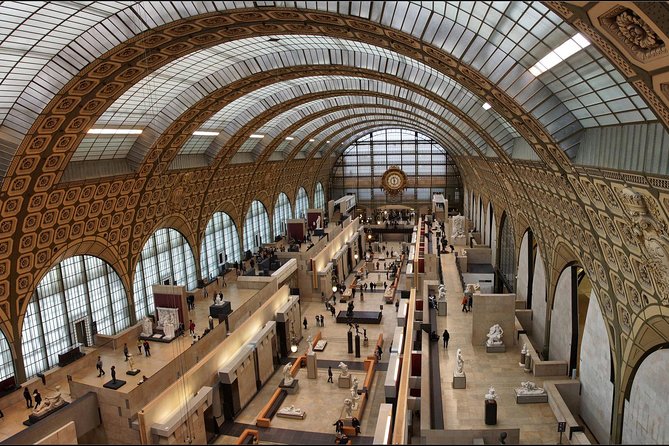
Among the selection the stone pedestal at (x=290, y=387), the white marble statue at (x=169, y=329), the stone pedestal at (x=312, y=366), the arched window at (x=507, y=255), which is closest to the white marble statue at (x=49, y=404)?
the white marble statue at (x=169, y=329)

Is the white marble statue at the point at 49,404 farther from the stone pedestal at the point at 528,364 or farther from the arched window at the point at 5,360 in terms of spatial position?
the stone pedestal at the point at 528,364

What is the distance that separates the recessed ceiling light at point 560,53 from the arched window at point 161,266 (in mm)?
26817

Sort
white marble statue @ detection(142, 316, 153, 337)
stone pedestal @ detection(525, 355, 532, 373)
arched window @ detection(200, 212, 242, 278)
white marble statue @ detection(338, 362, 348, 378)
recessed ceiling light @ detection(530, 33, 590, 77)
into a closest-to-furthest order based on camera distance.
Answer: recessed ceiling light @ detection(530, 33, 590, 77), stone pedestal @ detection(525, 355, 532, 373), white marble statue @ detection(142, 316, 153, 337), white marble statue @ detection(338, 362, 348, 378), arched window @ detection(200, 212, 242, 278)

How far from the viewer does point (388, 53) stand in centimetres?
2341

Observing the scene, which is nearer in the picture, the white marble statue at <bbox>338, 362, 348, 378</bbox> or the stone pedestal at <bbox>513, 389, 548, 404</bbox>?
the stone pedestal at <bbox>513, 389, 548, 404</bbox>

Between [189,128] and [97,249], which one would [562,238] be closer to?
[189,128]

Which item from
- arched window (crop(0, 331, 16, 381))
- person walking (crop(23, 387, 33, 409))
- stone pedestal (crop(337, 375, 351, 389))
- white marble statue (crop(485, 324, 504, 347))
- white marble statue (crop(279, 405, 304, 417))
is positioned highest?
white marble statue (crop(485, 324, 504, 347))

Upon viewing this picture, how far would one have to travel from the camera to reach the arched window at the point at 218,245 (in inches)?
1630

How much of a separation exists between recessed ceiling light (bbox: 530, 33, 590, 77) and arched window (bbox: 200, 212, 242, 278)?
106 ft

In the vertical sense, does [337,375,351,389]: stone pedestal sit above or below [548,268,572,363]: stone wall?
below

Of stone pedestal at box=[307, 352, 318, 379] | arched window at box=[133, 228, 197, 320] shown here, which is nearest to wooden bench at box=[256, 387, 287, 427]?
stone pedestal at box=[307, 352, 318, 379]

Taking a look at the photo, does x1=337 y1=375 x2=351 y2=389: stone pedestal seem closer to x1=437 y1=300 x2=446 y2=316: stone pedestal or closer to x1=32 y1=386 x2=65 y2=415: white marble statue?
x1=437 y1=300 x2=446 y2=316: stone pedestal

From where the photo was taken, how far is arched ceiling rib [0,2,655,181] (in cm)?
1130

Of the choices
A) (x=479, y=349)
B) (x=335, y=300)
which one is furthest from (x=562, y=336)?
(x=335, y=300)
